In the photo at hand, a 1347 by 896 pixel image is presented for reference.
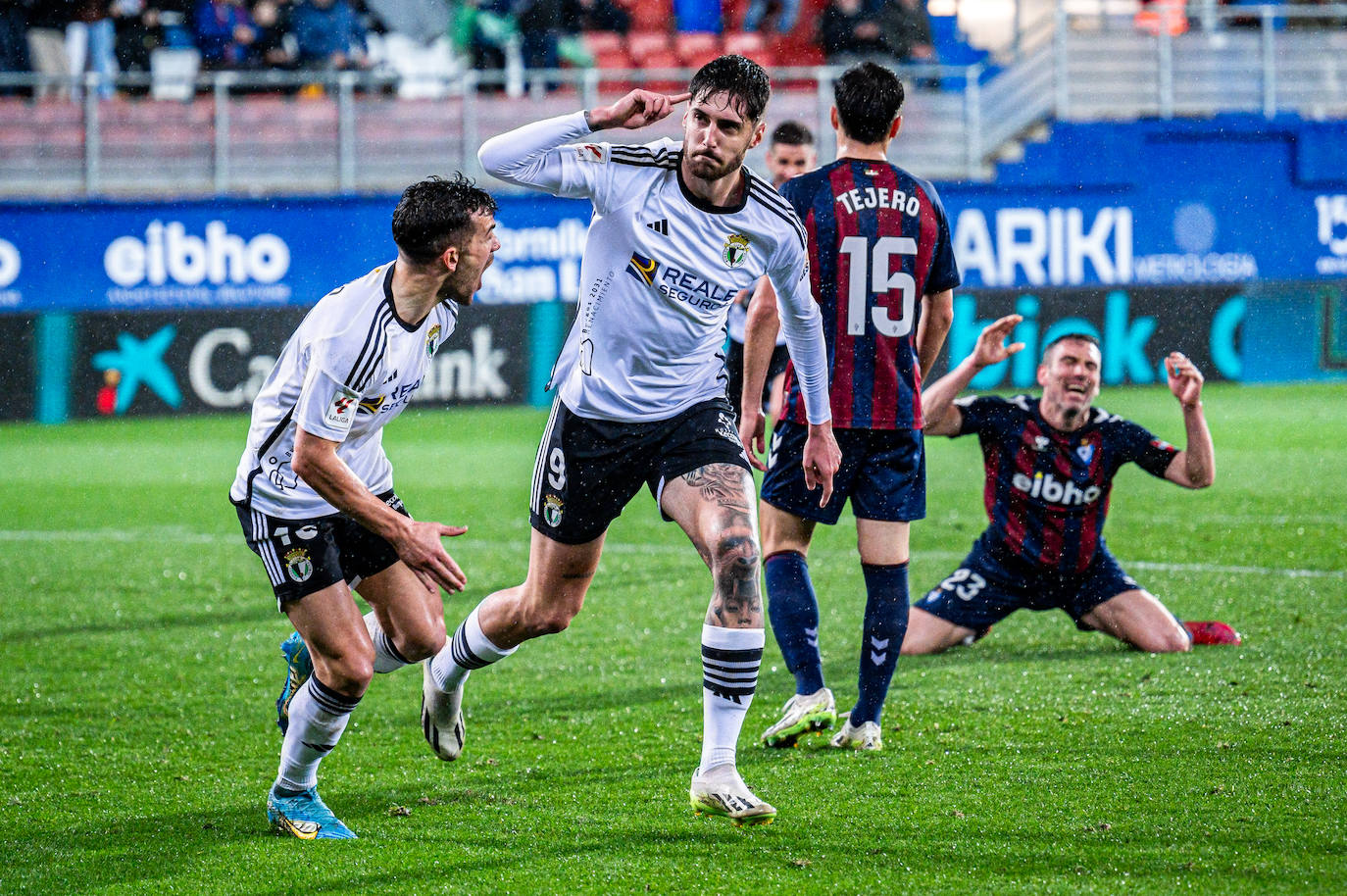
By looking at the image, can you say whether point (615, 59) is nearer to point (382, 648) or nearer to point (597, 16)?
point (597, 16)

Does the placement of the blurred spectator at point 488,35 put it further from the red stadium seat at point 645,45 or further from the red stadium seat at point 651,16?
the red stadium seat at point 651,16

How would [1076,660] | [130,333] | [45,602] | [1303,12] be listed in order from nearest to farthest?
[1076,660] → [45,602] → [130,333] → [1303,12]

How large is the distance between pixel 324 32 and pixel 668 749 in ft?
49.2

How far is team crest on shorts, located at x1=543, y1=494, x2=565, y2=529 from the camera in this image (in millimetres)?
4594

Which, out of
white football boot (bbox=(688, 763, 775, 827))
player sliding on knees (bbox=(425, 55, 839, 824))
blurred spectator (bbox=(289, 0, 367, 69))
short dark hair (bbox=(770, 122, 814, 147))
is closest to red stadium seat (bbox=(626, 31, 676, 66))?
blurred spectator (bbox=(289, 0, 367, 69))

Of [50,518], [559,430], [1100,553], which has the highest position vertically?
[559,430]

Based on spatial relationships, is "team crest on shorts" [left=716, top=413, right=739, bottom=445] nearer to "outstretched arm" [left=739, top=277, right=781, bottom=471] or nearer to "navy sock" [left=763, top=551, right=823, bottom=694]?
"outstretched arm" [left=739, top=277, right=781, bottom=471]

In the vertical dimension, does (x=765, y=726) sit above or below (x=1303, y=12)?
below

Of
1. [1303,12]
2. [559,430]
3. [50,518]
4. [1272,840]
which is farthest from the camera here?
[1303,12]

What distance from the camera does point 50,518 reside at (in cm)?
1097

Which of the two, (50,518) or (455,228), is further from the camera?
(50,518)

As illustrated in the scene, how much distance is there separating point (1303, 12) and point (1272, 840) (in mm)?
17459

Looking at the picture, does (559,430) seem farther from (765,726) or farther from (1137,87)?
(1137,87)

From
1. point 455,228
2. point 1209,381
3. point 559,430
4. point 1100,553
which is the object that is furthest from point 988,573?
point 1209,381
